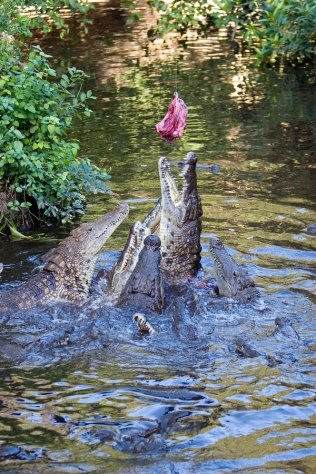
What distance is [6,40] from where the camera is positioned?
12211 mm

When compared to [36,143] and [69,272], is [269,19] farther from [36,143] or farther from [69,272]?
[69,272]

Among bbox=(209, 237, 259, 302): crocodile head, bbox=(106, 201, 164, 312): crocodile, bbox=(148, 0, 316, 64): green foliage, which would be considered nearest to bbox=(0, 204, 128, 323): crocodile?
bbox=(106, 201, 164, 312): crocodile

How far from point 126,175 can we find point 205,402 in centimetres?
760

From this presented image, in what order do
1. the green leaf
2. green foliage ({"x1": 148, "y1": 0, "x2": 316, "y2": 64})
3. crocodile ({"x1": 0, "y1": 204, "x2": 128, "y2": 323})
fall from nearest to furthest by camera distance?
1. crocodile ({"x1": 0, "y1": 204, "x2": 128, "y2": 323})
2. the green leaf
3. green foliage ({"x1": 148, "y1": 0, "x2": 316, "y2": 64})

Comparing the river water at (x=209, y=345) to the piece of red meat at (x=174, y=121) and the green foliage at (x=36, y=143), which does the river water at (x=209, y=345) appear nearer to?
the green foliage at (x=36, y=143)

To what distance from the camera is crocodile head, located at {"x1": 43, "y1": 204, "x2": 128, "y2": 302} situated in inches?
382

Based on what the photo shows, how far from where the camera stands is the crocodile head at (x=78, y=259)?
9695 mm

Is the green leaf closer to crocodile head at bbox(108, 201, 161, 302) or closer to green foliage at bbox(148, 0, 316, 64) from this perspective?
crocodile head at bbox(108, 201, 161, 302)

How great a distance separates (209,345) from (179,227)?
2.18 m

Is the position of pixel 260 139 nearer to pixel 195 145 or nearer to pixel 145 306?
pixel 195 145

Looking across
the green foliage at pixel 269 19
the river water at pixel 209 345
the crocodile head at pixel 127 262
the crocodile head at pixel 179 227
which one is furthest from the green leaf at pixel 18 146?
the green foliage at pixel 269 19

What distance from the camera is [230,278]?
9.52 metres

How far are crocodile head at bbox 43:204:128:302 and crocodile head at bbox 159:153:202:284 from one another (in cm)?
58

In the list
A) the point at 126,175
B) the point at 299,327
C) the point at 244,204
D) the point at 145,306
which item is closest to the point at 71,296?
the point at 145,306
